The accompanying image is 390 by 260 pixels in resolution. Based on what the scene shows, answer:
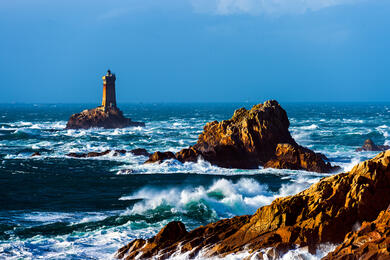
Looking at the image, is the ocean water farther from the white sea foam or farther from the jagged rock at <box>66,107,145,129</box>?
the jagged rock at <box>66,107,145,129</box>

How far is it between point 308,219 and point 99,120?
80.8m

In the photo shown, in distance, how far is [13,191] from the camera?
109 ft

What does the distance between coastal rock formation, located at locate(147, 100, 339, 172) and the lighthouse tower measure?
54605mm

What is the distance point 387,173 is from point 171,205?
1340 cm

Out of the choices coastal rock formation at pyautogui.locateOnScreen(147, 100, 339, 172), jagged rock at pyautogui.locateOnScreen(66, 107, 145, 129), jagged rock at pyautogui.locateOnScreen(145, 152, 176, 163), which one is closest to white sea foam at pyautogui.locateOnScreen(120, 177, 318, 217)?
coastal rock formation at pyautogui.locateOnScreen(147, 100, 339, 172)

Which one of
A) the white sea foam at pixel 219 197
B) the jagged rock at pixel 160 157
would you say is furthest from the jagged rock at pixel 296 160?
the jagged rock at pixel 160 157

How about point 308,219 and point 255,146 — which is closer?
point 308,219

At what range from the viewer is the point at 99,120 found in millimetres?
94688

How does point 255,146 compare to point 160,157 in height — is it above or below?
above

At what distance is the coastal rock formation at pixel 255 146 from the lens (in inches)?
1646

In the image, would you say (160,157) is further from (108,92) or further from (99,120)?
(108,92)

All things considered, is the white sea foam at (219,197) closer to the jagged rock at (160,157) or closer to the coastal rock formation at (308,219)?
the coastal rock formation at (308,219)

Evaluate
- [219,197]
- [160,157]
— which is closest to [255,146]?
[160,157]

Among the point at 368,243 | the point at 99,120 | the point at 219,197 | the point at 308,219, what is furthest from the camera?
the point at 99,120
